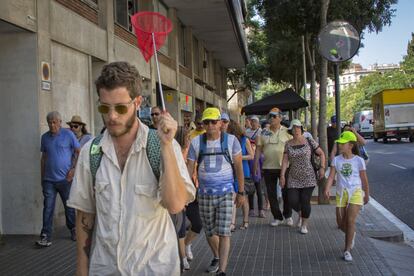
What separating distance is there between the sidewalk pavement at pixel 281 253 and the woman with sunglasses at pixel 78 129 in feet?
5.09

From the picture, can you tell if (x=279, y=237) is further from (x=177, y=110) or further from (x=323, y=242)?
(x=177, y=110)

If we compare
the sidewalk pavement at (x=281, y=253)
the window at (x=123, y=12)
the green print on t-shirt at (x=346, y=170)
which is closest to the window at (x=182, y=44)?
the window at (x=123, y=12)

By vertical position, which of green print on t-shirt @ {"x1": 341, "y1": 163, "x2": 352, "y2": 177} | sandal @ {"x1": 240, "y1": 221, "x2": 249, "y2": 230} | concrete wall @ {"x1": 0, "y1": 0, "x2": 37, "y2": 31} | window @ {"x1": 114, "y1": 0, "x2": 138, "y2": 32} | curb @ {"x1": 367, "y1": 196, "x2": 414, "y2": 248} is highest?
window @ {"x1": 114, "y1": 0, "x2": 138, "y2": 32}

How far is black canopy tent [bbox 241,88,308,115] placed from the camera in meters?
16.6

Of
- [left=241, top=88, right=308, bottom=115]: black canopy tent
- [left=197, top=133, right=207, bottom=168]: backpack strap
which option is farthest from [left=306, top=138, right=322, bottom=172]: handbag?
[left=241, top=88, right=308, bottom=115]: black canopy tent

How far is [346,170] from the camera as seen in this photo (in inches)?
252

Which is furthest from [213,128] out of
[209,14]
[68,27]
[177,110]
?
[209,14]

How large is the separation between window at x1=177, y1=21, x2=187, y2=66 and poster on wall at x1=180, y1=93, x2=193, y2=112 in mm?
1490

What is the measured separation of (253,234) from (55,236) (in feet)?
10.1

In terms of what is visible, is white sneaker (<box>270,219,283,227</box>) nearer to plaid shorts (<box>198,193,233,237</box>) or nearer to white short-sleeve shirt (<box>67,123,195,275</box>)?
plaid shorts (<box>198,193,233,237</box>)

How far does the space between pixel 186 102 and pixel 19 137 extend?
11905 mm

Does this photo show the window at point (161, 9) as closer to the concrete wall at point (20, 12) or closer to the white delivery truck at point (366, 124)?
the concrete wall at point (20, 12)

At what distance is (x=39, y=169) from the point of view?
8.02 m

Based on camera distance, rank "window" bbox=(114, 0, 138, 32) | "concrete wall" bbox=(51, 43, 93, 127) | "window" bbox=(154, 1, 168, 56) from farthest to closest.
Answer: "window" bbox=(154, 1, 168, 56) < "window" bbox=(114, 0, 138, 32) < "concrete wall" bbox=(51, 43, 93, 127)
